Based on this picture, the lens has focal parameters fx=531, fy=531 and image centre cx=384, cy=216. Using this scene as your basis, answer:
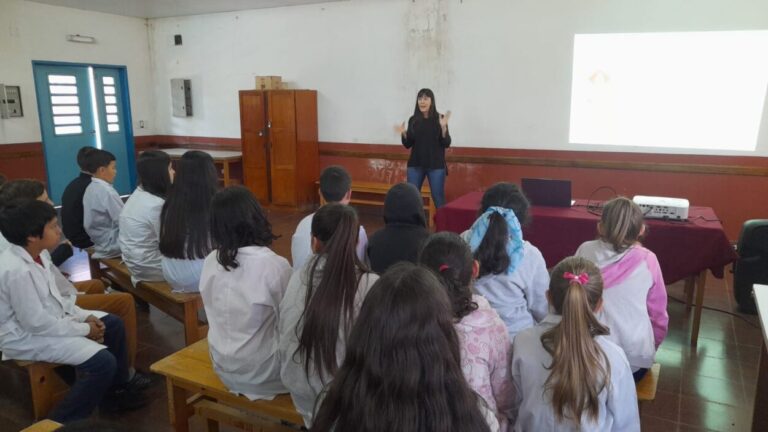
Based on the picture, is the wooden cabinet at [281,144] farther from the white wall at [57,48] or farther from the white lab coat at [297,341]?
the white lab coat at [297,341]

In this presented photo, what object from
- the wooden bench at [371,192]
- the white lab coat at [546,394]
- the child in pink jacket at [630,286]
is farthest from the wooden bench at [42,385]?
the wooden bench at [371,192]

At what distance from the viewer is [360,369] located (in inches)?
42.0

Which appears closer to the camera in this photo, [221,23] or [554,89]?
[554,89]

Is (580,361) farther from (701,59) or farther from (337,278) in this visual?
(701,59)

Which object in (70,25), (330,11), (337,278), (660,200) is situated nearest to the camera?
(337,278)

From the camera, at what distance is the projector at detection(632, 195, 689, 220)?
338 centimetres

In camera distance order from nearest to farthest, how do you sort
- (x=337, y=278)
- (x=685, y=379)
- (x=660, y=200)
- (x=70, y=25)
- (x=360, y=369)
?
(x=360, y=369) < (x=337, y=278) < (x=685, y=379) < (x=660, y=200) < (x=70, y=25)

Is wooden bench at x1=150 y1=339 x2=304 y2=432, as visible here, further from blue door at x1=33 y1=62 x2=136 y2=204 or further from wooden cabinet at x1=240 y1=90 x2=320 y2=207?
blue door at x1=33 y1=62 x2=136 y2=204

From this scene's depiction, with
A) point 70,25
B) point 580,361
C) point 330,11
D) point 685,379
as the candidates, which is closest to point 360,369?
point 580,361

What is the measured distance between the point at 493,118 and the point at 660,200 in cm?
259

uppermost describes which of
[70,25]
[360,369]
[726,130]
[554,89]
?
[70,25]

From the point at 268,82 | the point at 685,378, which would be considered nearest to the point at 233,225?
the point at 685,378

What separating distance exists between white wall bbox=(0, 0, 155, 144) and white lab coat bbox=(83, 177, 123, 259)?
13.7 feet

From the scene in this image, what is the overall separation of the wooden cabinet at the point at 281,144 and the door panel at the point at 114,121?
223 cm
